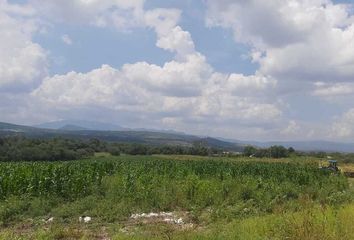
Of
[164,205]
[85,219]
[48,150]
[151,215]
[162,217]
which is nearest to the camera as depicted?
[85,219]

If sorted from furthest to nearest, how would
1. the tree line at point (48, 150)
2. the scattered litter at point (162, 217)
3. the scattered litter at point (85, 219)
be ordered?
the tree line at point (48, 150), the scattered litter at point (85, 219), the scattered litter at point (162, 217)

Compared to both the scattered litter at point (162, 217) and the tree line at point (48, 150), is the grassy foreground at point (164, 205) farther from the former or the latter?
the tree line at point (48, 150)

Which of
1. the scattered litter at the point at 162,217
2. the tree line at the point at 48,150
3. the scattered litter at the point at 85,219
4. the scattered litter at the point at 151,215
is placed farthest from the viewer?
the tree line at the point at 48,150

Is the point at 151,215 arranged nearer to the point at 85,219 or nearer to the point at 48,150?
the point at 85,219

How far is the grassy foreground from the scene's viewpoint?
1030 centimetres

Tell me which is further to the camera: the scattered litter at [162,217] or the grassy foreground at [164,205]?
the scattered litter at [162,217]

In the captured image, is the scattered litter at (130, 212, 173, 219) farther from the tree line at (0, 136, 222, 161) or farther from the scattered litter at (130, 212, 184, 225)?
the tree line at (0, 136, 222, 161)

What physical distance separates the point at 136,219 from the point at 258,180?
10.0m

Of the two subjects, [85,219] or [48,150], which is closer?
[85,219]

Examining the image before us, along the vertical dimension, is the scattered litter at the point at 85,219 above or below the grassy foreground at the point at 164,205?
below

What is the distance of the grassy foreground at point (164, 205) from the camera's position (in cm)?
1030

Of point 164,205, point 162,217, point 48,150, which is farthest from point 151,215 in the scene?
point 48,150

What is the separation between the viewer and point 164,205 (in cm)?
1925

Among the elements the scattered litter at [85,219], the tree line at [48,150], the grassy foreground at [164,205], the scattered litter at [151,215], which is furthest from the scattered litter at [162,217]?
the tree line at [48,150]
